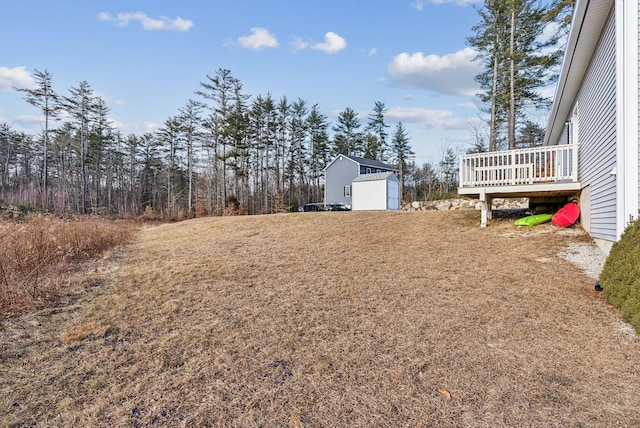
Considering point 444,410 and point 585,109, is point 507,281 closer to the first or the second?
point 444,410

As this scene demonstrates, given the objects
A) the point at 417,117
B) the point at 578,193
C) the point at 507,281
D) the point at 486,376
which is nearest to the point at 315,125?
the point at 417,117

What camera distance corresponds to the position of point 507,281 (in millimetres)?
5012

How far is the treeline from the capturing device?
27562 mm

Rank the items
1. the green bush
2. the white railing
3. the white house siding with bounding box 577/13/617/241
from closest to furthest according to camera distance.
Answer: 1. the green bush
2. the white house siding with bounding box 577/13/617/241
3. the white railing

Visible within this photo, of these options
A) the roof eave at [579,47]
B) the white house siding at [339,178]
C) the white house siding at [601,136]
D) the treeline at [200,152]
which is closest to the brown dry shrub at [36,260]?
the white house siding at [601,136]

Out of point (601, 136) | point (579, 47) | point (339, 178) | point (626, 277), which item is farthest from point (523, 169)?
point (339, 178)

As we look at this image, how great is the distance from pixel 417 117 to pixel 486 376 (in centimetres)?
3313

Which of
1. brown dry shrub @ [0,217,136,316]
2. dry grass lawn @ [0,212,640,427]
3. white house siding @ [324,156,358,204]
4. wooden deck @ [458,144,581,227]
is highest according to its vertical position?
white house siding @ [324,156,358,204]

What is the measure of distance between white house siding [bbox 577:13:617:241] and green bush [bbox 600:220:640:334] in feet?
4.34

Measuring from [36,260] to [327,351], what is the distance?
197 inches

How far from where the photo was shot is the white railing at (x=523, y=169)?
820 centimetres

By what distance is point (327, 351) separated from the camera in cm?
300

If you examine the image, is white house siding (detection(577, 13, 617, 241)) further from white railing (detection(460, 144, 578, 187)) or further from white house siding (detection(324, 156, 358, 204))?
white house siding (detection(324, 156, 358, 204))

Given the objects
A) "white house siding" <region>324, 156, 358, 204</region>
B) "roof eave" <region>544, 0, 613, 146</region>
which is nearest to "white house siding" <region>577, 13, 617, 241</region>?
"roof eave" <region>544, 0, 613, 146</region>
